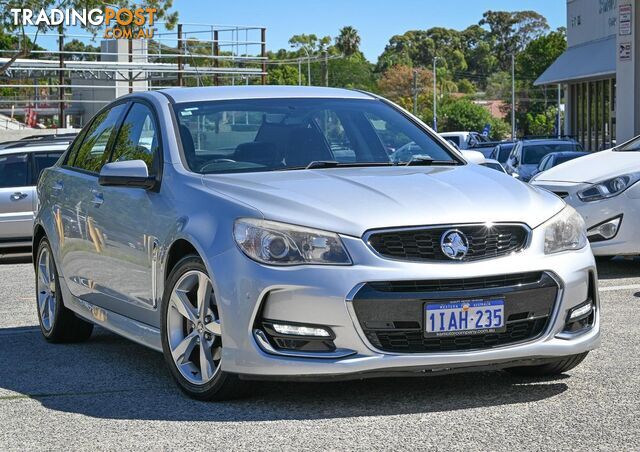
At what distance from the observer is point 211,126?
6.59m

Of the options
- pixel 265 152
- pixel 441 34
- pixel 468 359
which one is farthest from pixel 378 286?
pixel 441 34

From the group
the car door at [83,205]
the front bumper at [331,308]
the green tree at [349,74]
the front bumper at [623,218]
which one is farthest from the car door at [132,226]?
the green tree at [349,74]

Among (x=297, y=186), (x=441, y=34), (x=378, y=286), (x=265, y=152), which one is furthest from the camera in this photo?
(x=441, y=34)

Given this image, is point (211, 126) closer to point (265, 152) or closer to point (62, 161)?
point (265, 152)

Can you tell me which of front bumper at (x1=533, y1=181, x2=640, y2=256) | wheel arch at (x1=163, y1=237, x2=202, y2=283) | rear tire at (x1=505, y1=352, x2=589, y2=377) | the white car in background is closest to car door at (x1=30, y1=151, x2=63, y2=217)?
the white car in background

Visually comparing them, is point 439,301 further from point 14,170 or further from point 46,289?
point 14,170

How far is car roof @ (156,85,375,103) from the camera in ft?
22.6

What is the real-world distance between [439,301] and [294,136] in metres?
1.69

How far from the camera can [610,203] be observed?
10.7 meters

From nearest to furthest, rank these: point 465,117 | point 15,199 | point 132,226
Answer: point 132,226 → point 15,199 → point 465,117

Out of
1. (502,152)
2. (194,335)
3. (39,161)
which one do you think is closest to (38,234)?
(194,335)

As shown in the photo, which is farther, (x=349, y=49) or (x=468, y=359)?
(x=349, y=49)

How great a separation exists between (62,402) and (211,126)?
169 cm

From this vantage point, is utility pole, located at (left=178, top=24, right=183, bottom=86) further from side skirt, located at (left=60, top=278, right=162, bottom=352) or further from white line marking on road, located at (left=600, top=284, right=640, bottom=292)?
side skirt, located at (left=60, top=278, right=162, bottom=352)
